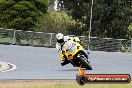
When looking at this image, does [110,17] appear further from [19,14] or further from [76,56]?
[76,56]

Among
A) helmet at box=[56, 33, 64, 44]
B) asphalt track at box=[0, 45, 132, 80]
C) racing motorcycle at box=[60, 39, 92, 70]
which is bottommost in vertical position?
asphalt track at box=[0, 45, 132, 80]

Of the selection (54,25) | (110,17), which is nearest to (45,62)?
(110,17)

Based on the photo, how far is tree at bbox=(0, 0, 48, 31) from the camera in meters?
47.0

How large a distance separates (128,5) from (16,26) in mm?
14693

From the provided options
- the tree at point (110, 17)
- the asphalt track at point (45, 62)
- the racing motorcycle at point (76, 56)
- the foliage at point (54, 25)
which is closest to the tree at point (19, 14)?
the tree at point (110, 17)

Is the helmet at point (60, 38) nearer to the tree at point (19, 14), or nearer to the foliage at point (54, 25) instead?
the tree at point (19, 14)

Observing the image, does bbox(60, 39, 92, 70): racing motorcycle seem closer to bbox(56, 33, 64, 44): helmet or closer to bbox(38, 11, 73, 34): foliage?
bbox(56, 33, 64, 44): helmet

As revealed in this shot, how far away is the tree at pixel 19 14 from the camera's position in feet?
154

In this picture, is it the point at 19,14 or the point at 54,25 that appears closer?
the point at 19,14

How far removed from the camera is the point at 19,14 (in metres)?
47.2

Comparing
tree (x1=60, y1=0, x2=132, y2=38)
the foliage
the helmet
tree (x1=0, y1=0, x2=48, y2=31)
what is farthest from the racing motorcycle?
the foliage

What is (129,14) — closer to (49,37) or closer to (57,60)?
(49,37)

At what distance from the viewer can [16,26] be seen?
47.2 m

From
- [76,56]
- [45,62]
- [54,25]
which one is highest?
[54,25]
